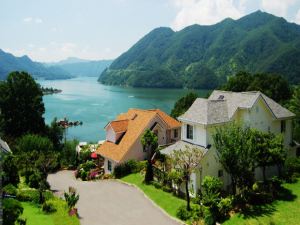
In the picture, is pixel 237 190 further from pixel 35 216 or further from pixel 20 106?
pixel 20 106

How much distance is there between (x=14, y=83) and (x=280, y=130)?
43428 millimetres

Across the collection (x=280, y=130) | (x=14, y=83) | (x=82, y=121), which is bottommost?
(x=82, y=121)

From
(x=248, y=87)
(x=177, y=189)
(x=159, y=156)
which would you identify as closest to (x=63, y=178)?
(x=159, y=156)

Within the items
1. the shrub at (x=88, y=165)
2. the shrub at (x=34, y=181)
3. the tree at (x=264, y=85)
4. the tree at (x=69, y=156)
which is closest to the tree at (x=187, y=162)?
the shrub at (x=34, y=181)

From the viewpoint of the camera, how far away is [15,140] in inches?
2005

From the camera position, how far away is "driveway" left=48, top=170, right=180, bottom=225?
80.1ft

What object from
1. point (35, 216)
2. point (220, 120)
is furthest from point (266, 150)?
point (35, 216)

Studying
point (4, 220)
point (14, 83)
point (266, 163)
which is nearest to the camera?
point (4, 220)

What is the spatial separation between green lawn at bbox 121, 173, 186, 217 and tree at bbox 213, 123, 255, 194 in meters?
4.90

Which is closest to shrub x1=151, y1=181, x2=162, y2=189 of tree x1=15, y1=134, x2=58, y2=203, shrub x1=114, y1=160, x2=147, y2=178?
shrub x1=114, y1=160, x2=147, y2=178

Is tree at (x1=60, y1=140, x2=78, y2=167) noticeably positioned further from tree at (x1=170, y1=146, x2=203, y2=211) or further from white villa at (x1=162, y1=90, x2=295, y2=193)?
tree at (x1=170, y1=146, x2=203, y2=211)

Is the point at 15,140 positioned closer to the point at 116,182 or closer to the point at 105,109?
the point at 116,182

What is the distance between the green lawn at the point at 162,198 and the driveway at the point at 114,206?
2.06 feet

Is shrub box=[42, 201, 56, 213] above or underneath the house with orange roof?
underneath
